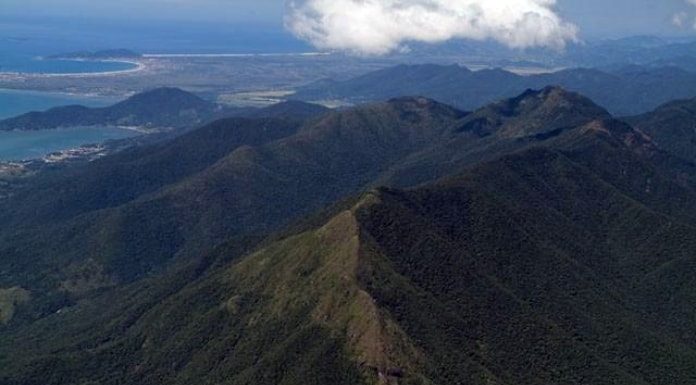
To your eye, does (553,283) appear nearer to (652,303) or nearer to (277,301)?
(652,303)

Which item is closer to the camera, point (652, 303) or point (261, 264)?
point (261, 264)

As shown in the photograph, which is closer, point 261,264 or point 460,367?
point 460,367

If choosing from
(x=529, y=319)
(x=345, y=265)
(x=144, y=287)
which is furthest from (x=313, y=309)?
(x=144, y=287)

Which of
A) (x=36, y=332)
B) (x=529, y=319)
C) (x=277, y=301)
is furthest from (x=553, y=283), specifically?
(x=36, y=332)

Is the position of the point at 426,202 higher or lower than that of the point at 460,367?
higher

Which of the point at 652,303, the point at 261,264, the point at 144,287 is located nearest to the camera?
the point at 261,264

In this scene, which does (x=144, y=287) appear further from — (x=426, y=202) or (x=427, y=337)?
(x=427, y=337)

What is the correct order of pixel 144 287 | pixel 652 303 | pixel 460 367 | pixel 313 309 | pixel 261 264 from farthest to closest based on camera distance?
pixel 144 287 → pixel 652 303 → pixel 261 264 → pixel 313 309 → pixel 460 367

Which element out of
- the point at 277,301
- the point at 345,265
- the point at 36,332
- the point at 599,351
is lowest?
the point at 36,332

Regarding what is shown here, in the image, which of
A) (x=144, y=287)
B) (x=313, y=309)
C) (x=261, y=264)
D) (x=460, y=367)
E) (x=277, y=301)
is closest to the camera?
(x=460, y=367)
